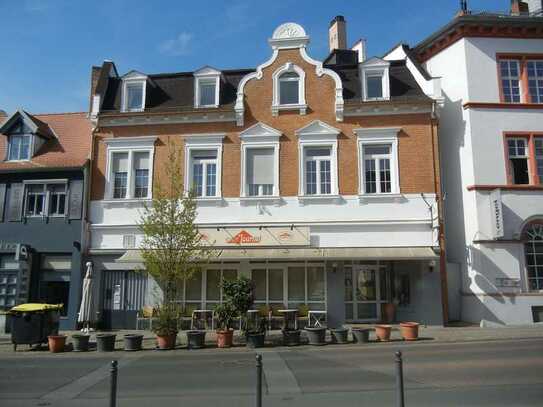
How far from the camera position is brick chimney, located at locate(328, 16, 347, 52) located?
30.9 m

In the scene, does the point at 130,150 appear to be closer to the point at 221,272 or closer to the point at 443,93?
the point at 221,272

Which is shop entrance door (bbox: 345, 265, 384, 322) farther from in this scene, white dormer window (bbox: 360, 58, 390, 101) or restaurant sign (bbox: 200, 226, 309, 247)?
white dormer window (bbox: 360, 58, 390, 101)

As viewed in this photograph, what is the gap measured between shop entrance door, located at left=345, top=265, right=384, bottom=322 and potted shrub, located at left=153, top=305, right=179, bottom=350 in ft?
24.0

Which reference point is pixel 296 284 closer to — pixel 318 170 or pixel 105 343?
pixel 318 170

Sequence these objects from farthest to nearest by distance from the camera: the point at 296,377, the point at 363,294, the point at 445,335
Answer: the point at 363,294 < the point at 445,335 < the point at 296,377

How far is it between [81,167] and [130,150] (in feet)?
7.04

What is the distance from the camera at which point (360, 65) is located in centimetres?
2138

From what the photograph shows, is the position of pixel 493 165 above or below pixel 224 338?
above

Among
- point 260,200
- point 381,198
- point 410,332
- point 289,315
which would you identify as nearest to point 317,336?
point 410,332

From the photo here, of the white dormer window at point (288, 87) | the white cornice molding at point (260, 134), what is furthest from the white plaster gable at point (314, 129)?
the white dormer window at point (288, 87)

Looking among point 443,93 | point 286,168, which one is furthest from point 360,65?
point 286,168

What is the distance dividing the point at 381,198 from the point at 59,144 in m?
14.5

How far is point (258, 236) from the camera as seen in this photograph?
19891mm

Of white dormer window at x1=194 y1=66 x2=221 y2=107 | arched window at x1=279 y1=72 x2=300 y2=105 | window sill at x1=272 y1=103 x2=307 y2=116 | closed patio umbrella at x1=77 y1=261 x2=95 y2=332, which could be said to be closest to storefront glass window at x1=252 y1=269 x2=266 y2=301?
closed patio umbrella at x1=77 y1=261 x2=95 y2=332
